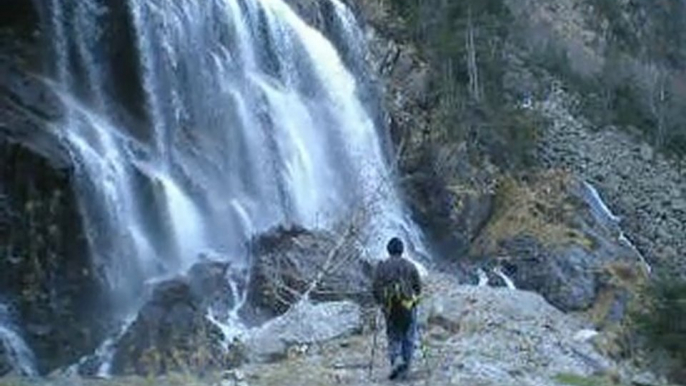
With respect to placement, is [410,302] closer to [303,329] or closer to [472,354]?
[472,354]

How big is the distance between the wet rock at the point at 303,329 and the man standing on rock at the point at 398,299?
3.49 m

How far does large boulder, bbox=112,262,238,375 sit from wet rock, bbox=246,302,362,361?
649 mm

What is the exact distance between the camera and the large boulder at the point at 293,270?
81.6 ft

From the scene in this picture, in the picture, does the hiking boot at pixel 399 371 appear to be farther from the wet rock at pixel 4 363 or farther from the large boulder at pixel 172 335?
the wet rock at pixel 4 363

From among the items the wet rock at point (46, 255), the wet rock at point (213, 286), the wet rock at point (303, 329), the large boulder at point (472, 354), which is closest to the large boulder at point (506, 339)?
the large boulder at point (472, 354)

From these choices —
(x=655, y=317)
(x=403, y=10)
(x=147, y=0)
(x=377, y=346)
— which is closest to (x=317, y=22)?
(x=147, y=0)

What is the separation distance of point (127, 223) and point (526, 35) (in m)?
43.6

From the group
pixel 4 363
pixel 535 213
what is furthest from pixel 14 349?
pixel 535 213

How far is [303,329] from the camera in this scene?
19.7 meters

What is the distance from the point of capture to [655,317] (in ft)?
74.1

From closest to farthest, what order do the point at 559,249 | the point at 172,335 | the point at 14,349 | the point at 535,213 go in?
the point at 172,335 < the point at 14,349 < the point at 559,249 < the point at 535,213

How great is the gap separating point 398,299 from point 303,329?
4713mm

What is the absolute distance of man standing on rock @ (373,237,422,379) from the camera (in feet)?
49.6

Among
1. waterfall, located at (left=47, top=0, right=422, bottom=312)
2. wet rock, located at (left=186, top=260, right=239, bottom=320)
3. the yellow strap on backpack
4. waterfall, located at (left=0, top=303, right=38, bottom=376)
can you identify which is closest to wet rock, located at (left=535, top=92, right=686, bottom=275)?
waterfall, located at (left=47, top=0, right=422, bottom=312)
